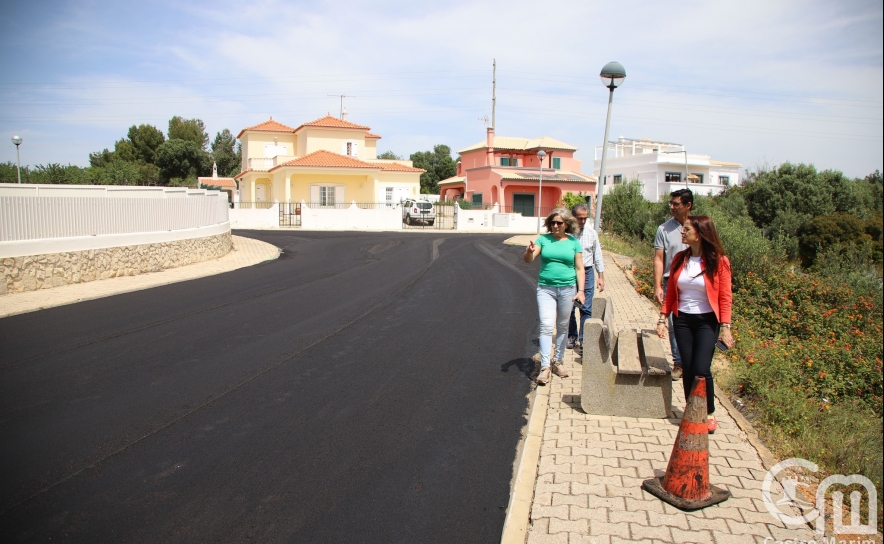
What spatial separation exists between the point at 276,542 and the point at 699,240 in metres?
3.76

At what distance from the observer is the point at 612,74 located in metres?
11.1

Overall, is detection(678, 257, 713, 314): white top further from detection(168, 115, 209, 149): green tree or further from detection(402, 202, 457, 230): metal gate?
detection(168, 115, 209, 149): green tree

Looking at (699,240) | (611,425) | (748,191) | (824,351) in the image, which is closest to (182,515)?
(611,425)

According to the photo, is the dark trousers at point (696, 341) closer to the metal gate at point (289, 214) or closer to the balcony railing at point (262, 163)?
the metal gate at point (289, 214)

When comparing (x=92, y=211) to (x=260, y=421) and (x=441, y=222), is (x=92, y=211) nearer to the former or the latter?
(x=260, y=421)

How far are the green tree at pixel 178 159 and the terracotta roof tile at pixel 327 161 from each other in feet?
90.5

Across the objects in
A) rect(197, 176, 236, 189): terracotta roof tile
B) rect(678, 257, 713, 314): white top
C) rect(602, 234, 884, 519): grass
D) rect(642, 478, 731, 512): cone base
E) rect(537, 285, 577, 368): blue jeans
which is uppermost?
rect(197, 176, 236, 189): terracotta roof tile

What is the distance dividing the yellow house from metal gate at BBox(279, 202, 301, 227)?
6.39 feet

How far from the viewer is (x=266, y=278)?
1436 centimetres

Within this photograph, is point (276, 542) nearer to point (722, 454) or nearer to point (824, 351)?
→ point (722, 454)

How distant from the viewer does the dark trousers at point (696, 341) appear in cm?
494

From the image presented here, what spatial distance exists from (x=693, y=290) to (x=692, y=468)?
1.53 m

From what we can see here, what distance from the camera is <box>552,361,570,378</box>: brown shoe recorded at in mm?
6820
